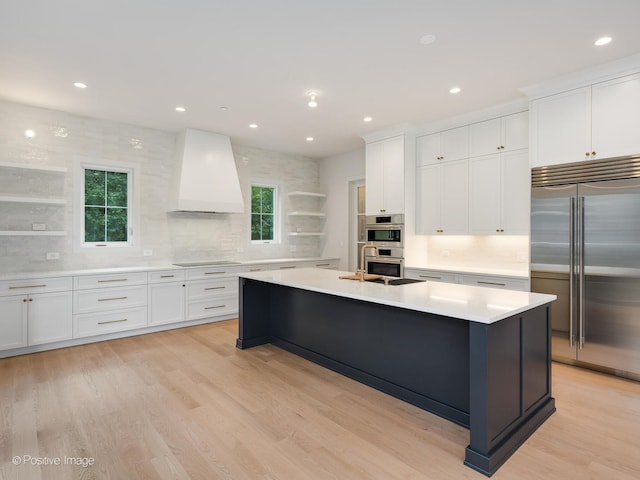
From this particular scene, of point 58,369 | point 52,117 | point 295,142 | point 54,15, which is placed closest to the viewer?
point 54,15

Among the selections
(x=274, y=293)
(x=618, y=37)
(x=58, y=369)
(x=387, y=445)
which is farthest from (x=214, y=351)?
(x=618, y=37)

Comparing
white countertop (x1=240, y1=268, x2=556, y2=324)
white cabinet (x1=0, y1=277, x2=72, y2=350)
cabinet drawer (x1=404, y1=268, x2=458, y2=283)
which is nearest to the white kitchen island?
white countertop (x1=240, y1=268, x2=556, y2=324)

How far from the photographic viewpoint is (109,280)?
14.4 feet

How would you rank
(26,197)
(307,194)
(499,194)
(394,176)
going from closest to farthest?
(26,197), (499,194), (394,176), (307,194)

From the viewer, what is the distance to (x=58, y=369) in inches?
138

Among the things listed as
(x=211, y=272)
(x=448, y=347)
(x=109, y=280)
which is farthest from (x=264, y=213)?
(x=448, y=347)

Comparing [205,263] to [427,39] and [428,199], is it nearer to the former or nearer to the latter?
[428,199]

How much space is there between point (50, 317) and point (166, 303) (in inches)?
49.6

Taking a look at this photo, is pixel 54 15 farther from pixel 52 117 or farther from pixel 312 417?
pixel 312 417

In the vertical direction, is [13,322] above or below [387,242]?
below

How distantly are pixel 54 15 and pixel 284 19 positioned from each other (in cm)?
163

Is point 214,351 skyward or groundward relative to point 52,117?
groundward

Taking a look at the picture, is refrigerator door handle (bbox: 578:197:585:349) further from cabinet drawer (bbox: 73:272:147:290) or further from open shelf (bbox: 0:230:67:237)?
open shelf (bbox: 0:230:67:237)

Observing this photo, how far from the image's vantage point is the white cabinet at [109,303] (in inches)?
165
